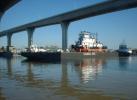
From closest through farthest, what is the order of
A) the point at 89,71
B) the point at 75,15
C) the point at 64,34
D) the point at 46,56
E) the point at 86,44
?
the point at 89,71 → the point at 46,56 → the point at 75,15 → the point at 64,34 → the point at 86,44

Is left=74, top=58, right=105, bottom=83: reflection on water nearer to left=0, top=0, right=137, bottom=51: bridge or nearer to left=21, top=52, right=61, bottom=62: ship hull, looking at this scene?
left=0, top=0, right=137, bottom=51: bridge

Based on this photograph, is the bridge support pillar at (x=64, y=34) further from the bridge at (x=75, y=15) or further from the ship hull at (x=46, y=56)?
the ship hull at (x=46, y=56)

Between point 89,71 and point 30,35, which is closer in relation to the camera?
point 89,71

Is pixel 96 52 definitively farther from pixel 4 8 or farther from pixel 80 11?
pixel 4 8

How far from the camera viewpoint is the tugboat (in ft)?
268

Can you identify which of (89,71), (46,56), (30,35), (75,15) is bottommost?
(89,71)

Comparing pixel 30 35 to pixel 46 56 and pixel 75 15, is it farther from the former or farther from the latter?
pixel 75 15

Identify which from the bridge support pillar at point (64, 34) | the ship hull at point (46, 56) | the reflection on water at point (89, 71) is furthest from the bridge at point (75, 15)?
the reflection on water at point (89, 71)

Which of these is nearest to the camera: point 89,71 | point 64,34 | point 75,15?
point 89,71

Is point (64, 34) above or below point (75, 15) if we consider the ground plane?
below

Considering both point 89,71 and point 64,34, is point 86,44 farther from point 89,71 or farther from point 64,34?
point 89,71

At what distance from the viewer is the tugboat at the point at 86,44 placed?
81750 mm

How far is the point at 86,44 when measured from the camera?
84.3m

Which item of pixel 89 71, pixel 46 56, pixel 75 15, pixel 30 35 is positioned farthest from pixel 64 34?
pixel 89 71
